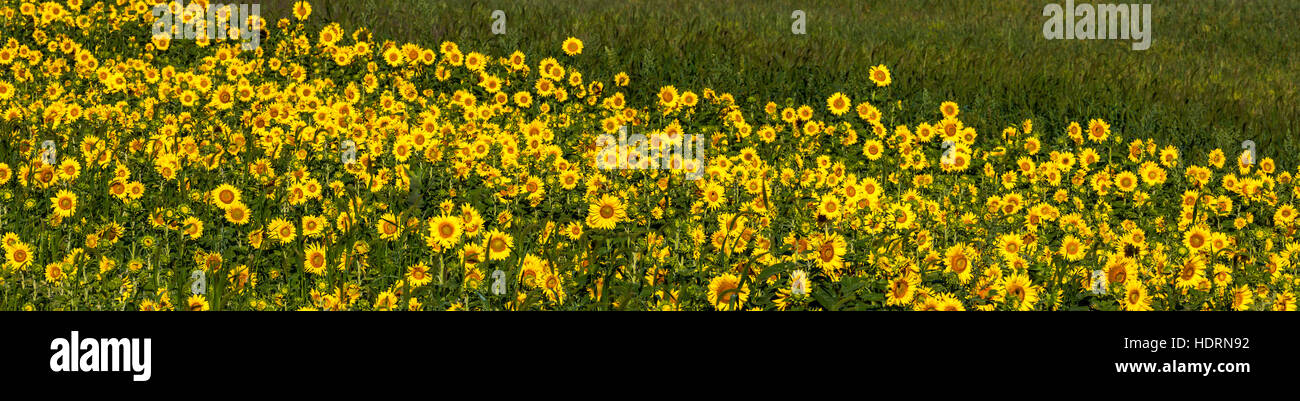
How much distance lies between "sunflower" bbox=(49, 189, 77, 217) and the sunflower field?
0.04ft

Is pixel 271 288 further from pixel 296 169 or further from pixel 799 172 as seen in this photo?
pixel 799 172

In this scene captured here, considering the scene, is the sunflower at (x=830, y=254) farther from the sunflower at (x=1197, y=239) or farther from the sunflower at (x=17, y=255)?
the sunflower at (x=17, y=255)

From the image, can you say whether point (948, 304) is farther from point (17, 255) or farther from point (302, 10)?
point (302, 10)

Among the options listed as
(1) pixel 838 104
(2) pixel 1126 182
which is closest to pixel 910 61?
(1) pixel 838 104

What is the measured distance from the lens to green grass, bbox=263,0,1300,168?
7.78 m

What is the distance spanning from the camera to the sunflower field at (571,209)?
3354 millimetres

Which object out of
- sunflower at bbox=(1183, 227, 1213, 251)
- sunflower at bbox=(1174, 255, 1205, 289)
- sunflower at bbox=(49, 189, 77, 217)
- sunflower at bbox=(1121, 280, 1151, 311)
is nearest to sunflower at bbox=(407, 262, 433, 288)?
sunflower at bbox=(49, 189, 77, 217)

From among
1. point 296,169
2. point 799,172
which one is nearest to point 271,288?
point 296,169

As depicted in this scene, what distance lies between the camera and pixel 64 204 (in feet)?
13.2

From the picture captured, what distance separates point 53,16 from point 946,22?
880 centimetres

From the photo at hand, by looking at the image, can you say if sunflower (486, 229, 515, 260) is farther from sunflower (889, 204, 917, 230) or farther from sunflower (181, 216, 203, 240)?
sunflower (889, 204, 917, 230)

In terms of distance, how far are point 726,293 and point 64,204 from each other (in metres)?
2.47

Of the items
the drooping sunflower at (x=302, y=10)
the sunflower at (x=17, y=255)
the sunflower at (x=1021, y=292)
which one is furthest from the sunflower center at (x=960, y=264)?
the drooping sunflower at (x=302, y=10)

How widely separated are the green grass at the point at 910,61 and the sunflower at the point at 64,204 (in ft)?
13.6
